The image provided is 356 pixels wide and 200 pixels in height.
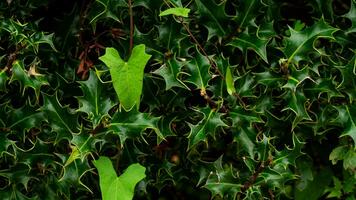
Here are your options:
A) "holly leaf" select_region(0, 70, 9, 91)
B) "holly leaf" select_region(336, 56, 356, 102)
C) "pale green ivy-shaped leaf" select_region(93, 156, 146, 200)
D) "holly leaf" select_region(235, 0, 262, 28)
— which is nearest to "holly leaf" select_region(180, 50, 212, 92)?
"holly leaf" select_region(235, 0, 262, 28)

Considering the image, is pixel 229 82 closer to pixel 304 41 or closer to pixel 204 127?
pixel 204 127

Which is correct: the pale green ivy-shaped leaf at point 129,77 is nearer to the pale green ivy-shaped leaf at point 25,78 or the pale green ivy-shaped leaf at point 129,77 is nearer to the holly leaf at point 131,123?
the holly leaf at point 131,123

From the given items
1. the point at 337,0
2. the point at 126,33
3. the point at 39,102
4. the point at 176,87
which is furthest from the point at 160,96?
the point at 337,0

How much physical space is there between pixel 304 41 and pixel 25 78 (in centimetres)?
95

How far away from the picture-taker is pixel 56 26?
240 cm

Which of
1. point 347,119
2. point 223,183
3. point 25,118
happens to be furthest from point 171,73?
point 347,119

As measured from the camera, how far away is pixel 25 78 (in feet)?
6.59

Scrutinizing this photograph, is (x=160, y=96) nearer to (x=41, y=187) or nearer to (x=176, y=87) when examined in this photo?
(x=176, y=87)

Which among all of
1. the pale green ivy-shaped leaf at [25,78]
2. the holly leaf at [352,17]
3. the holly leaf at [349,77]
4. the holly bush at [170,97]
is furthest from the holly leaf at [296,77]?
the pale green ivy-shaped leaf at [25,78]

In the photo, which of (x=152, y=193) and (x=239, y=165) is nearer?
(x=239, y=165)

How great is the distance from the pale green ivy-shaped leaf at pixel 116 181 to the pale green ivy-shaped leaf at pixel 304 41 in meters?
0.66

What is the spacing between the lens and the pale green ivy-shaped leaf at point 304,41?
2111mm

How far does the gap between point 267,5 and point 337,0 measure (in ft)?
1.43

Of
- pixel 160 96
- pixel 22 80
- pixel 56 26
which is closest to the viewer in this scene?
pixel 22 80
